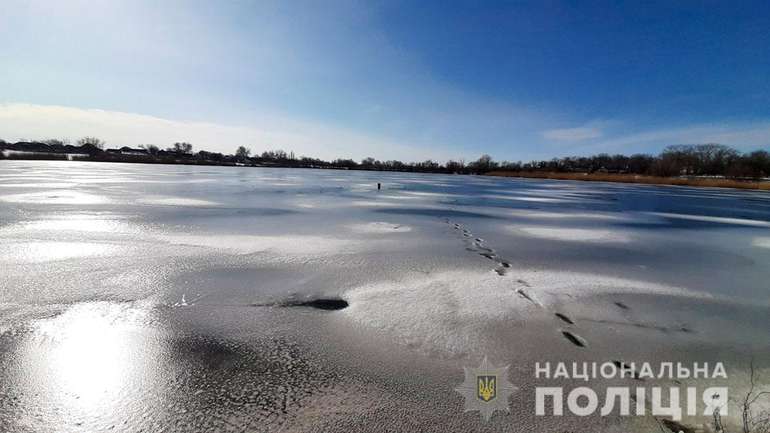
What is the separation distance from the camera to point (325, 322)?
9.26ft

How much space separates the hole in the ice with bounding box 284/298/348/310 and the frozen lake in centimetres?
6

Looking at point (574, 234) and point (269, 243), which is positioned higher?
point (574, 234)

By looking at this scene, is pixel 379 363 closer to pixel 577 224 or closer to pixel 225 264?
pixel 225 264

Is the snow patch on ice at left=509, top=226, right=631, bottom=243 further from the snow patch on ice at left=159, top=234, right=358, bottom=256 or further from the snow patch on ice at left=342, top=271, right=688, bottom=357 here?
the snow patch on ice at left=159, top=234, right=358, bottom=256

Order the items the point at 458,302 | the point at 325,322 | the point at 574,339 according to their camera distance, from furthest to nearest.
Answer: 1. the point at 458,302
2. the point at 325,322
3. the point at 574,339

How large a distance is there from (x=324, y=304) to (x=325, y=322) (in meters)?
0.38

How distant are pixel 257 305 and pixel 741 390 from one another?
3.56 metres

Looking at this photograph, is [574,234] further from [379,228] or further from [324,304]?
[324,304]

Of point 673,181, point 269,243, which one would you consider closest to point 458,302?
point 269,243

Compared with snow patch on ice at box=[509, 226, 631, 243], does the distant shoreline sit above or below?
above

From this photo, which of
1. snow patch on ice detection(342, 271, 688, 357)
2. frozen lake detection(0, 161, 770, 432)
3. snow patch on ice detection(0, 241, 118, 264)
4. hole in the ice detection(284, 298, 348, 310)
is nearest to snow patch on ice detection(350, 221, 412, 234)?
frozen lake detection(0, 161, 770, 432)

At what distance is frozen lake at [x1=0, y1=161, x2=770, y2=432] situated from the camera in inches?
70.8

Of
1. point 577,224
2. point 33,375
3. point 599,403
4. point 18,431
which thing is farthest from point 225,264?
point 577,224

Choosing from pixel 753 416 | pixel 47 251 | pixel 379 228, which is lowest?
pixel 753 416
